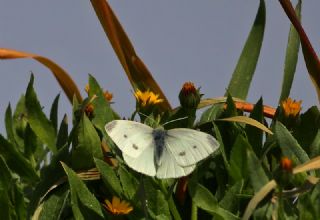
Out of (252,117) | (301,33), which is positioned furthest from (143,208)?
(301,33)

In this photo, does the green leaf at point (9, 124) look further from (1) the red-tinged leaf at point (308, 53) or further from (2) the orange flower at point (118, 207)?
(1) the red-tinged leaf at point (308, 53)

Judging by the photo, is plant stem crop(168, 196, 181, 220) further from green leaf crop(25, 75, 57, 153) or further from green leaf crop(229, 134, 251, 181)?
green leaf crop(25, 75, 57, 153)

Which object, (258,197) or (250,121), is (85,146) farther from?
(258,197)

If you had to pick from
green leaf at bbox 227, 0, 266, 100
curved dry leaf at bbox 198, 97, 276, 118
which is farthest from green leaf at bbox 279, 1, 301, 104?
curved dry leaf at bbox 198, 97, 276, 118

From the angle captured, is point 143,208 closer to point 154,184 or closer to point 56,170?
point 154,184

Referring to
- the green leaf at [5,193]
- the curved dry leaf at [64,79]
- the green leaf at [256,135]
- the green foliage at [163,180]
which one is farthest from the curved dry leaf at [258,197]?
the curved dry leaf at [64,79]

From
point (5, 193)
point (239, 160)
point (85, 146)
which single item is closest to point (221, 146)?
point (239, 160)
